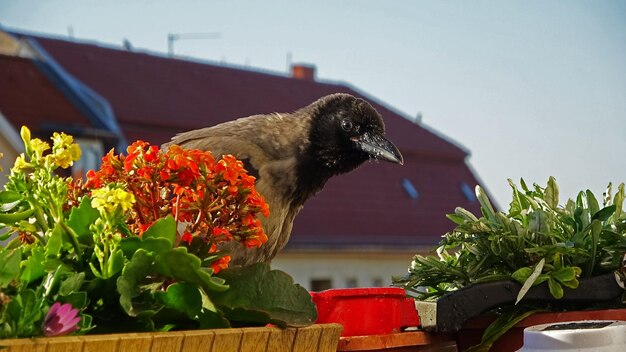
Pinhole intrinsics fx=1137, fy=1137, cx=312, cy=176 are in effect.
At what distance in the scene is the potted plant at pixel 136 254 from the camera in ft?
4.63

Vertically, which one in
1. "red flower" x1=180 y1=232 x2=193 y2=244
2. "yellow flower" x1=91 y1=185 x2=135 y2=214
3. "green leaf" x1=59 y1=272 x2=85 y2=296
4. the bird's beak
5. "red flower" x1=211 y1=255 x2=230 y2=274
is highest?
"yellow flower" x1=91 y1=185 x2=135 y2=214

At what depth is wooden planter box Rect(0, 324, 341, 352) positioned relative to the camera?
4.22 ft

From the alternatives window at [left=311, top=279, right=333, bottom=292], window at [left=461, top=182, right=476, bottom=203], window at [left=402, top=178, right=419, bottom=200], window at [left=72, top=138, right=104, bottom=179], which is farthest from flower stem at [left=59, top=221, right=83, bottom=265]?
window at [left=461, top=182, right=476, bottom=203]

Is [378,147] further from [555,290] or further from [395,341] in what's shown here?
[395,341]

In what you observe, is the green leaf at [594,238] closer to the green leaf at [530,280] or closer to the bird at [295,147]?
the green leaf at [530,280]

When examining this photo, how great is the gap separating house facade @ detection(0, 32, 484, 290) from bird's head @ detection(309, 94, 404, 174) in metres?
20.2

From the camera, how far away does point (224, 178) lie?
171cm

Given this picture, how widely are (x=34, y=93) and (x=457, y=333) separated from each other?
24427 millimetres

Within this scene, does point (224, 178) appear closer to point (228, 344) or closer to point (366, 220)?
point (228, 344)

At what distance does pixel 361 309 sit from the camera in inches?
74.5

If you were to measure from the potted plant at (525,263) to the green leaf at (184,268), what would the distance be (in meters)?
0.64

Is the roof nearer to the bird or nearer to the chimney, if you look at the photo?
the chimney

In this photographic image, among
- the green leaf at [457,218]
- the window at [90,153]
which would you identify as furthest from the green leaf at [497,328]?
the window at [90,153]

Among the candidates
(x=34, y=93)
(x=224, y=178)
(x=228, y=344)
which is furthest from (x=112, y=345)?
(x=34, y=93)
